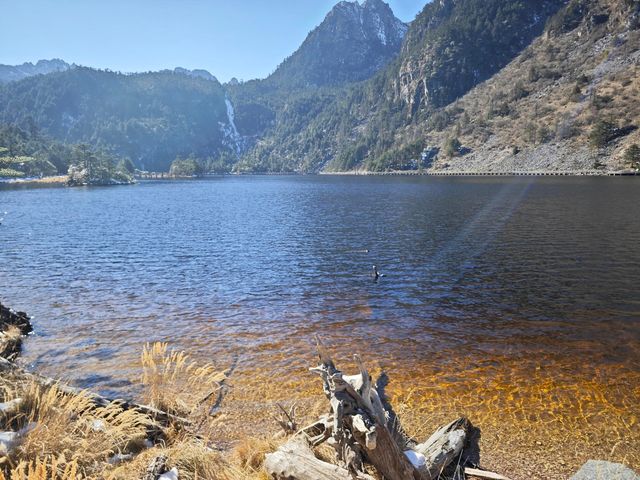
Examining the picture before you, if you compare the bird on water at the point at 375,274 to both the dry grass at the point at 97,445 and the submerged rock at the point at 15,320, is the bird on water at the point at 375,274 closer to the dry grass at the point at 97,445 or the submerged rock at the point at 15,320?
the submerged rock at the point at 15,320

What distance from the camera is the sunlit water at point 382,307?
42.4 ft

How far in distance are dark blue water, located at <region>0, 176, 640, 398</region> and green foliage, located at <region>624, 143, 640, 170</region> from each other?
106673mm

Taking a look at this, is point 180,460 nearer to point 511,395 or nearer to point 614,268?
point 511,395

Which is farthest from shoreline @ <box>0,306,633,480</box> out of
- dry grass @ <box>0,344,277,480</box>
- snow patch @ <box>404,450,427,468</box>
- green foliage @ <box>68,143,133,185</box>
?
Result: green foliage @ <box>68,143,133,185</box>

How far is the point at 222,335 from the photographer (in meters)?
17.2

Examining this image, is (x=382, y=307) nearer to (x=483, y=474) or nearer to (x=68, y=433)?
(x=483, y=474)

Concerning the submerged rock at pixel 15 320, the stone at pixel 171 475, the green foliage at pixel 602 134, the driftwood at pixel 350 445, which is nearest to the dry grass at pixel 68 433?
the stone at pixel 171 475

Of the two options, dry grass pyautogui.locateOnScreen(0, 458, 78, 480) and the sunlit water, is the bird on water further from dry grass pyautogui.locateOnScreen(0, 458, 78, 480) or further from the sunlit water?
dry grass pyautogui.locateOnScreen(0, 458, 78, 480)

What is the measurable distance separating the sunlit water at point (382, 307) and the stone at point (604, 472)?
2029mm

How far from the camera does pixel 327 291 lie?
78.4 feet

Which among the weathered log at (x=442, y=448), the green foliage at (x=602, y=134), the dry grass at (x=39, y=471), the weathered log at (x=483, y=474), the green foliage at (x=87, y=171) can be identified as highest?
the green foliage at (x=602, y=134)

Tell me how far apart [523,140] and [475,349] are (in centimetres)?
21039

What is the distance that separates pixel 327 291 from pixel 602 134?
561 ft

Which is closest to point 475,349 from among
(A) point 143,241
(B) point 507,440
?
(B) point 507,440
